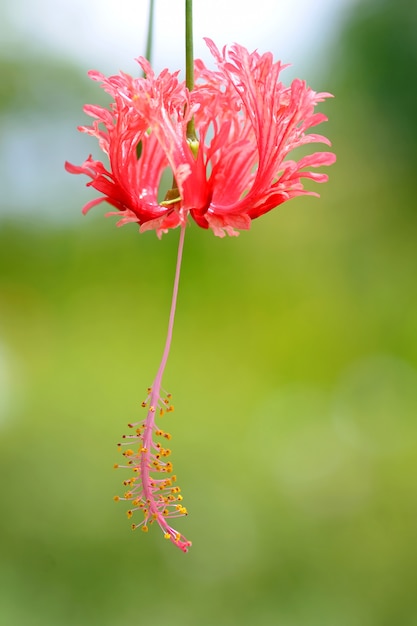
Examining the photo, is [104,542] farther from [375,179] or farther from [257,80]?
[257,80]

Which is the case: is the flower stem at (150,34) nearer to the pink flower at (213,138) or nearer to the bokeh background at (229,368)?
the pink flower at (213,138)

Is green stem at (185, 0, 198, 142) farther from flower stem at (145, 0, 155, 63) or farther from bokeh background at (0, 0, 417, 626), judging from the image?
bokeh background at (0, 0, 417, 626)

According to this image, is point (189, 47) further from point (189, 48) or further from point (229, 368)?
point (229, 368)

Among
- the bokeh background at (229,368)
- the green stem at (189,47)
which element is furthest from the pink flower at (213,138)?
the bokeh background at (229,368)

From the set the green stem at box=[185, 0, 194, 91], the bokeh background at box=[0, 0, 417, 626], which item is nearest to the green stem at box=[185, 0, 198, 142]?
the green stem at box=[185, 0, 194, 91]

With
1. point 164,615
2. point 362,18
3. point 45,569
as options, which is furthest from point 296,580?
point 362,18

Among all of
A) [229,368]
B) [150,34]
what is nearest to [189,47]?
[150,34]
